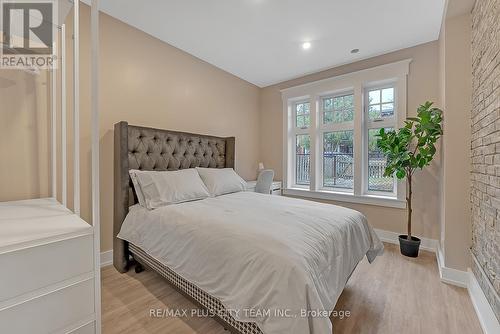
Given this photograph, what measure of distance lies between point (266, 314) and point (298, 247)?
1.13ft

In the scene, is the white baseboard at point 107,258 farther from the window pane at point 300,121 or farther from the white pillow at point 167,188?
the window pane at point 300,121

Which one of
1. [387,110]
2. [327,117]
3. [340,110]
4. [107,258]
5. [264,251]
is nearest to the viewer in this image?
[264,251]

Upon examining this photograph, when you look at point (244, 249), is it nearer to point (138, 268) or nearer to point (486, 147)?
point (138, 268)

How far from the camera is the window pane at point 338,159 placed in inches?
132

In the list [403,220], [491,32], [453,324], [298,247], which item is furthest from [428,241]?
[298,247]

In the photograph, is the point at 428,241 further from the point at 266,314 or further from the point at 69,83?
the point at 69,83

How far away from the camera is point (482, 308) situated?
149 centimetres

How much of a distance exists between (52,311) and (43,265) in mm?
208

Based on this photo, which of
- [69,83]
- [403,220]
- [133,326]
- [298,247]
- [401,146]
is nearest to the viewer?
[298,247]

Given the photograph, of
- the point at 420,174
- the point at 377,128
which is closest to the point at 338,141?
the point at 377,128

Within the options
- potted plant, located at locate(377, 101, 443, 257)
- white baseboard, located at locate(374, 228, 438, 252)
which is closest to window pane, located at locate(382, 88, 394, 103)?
potted plant, located at locate(377, 101, 443, 257)

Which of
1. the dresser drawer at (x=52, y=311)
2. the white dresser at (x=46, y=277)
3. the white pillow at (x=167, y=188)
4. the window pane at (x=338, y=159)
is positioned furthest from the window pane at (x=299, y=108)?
the dresser drawer at (x=52, y=311)

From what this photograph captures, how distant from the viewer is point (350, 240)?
5.17 ft

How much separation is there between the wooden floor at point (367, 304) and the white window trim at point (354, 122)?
1.14 metres
